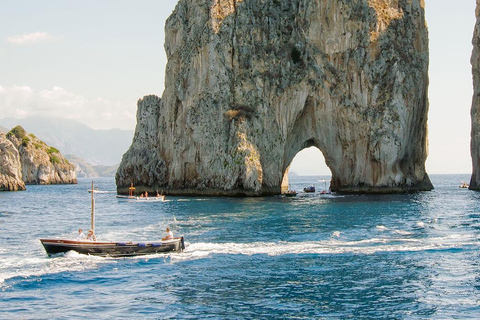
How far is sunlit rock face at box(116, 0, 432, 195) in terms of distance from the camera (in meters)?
109

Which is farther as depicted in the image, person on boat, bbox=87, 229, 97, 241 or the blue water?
person on boat, bbox=87, 229, 97, 241

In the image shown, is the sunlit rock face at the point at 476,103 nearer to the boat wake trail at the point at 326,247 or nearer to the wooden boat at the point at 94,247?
the boat wake trail at the point at 326,247

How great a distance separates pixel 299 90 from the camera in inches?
4419

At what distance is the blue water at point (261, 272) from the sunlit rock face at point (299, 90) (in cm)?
4269

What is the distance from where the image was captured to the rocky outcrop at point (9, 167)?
14799cm

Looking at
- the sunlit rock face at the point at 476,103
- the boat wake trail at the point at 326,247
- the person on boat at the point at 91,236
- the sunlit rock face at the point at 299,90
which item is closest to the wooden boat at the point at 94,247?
the person on boat at the point at 91,236

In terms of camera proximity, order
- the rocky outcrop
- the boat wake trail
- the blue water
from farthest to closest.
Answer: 1. the rocky outcrop
2. the boat wake trail
3. the blue water

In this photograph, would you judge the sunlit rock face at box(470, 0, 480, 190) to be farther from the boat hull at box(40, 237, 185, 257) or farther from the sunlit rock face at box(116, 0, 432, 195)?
the boat hull at box(40, 237, 185, 257)

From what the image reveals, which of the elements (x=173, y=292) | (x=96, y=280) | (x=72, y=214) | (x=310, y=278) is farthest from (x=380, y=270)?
(x=72, y=214)

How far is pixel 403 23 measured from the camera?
372 feet

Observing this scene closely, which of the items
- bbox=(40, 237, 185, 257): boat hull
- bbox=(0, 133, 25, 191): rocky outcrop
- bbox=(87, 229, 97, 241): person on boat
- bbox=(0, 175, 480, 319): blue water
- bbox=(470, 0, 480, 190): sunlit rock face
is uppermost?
bbox=(470, 0, 480, 190): sunlit rock face

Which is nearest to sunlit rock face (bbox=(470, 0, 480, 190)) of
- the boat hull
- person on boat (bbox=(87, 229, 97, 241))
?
the boat hull

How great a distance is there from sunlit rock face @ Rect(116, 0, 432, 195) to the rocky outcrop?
54631 millimetres

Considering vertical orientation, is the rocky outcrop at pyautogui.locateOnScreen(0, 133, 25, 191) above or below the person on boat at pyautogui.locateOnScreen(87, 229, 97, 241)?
above
